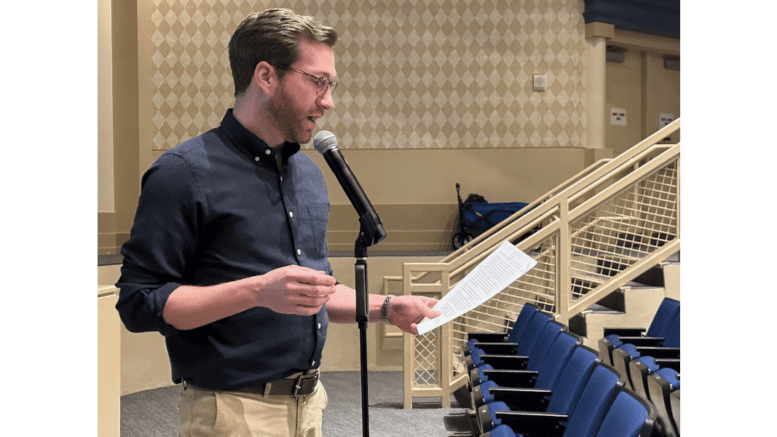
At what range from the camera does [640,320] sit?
15.0 ft

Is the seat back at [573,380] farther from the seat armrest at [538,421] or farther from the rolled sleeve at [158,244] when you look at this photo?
the rolled sleeve at [158,244]

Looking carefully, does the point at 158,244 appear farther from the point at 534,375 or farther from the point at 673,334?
the point at 673,334

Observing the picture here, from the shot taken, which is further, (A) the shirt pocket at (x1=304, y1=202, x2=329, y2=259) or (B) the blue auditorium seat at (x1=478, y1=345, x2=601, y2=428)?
(B) the blue auditorium seat at (x1=478, y1=345, x2=601, y2=428)

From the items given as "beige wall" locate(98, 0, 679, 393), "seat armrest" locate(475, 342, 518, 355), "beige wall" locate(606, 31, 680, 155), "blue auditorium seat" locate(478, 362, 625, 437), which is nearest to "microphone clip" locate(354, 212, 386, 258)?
"blue auditorium seat" locate(478, 362, 625, 437)

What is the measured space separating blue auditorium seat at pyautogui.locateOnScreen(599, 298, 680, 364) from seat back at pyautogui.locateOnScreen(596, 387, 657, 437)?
5.48ft

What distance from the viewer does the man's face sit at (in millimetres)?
1209

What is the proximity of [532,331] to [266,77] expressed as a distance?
283 cm

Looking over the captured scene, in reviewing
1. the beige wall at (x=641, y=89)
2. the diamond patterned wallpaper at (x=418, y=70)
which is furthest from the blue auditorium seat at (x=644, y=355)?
the beige wall at (x=641, y=89)

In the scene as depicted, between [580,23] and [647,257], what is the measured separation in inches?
167

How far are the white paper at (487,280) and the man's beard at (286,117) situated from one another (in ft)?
1.34

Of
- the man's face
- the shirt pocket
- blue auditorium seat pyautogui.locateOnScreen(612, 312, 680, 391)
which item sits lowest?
blue auditorium seat pyautogui.locateOnScreen(612, 312, 680, 391)

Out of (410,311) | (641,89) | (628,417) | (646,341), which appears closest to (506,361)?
(646,341)

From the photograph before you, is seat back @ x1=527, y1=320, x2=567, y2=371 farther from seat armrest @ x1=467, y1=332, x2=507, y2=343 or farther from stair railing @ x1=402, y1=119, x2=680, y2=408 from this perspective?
stair railing @ x1=402, y1=119, x2=680, y2=408
